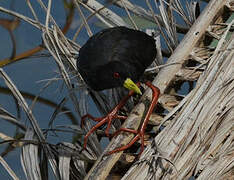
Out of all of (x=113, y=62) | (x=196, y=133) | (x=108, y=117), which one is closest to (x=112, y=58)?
(x=113, y=62)

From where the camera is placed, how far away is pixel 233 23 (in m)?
1.57

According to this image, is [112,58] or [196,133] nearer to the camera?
[196,133]

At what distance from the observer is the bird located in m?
1.46

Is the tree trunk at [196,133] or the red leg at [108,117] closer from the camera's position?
the tree trunk at [196,133]

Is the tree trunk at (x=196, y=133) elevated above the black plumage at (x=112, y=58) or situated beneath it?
situated beneath

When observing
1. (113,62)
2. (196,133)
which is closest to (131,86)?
(113,62)

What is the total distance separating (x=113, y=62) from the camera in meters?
1.46

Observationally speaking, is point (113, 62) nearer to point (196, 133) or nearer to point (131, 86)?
point (131, 86)

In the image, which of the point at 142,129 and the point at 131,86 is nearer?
the point at 142,129

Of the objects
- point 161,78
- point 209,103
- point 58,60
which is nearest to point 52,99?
point 58,60

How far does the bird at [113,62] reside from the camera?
1.46m

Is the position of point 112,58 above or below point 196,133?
above

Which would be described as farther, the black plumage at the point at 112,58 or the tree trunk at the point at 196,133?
the black plumage at the point at 112,58

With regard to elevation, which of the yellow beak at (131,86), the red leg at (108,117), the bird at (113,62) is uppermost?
the bird at (113,62)
